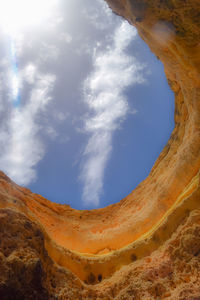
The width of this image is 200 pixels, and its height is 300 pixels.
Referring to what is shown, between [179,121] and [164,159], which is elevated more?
[179,121]

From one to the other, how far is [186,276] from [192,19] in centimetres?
763

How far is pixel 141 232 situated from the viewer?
977cm

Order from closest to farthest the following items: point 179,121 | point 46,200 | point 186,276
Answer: point 186,276 → point 179,121 → point 46,200

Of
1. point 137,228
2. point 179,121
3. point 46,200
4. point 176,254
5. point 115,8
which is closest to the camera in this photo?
point 176,254

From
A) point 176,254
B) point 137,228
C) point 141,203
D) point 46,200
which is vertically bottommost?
point 176,254

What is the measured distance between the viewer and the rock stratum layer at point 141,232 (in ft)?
16.0

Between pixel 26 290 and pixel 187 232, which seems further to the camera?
pixel 187 232

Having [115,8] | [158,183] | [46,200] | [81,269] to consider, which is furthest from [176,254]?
[115,8]

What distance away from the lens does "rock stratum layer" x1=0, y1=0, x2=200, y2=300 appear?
4869 millimetres

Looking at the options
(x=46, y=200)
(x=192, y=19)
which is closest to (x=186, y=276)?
(x=192, y=19)

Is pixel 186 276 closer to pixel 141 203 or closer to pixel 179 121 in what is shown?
pixel 141 203

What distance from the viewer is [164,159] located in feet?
39.9

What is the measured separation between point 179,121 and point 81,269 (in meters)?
9.34

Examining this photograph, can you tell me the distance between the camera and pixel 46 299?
4.52 metres
